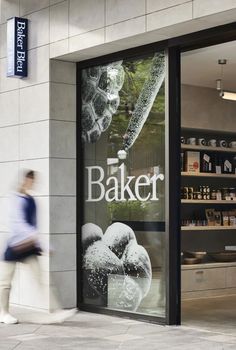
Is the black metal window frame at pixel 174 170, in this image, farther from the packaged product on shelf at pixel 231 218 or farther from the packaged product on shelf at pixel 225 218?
the packaged product on shelf at pixel 231 218

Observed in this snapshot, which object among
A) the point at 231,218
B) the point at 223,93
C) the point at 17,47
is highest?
the point at 17,47

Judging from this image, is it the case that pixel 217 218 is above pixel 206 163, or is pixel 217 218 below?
below

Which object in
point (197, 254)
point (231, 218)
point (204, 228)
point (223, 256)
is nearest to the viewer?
point (197, 254)

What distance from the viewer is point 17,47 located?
10.0 m

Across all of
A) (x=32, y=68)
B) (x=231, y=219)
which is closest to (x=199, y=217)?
(x=231, y=219)

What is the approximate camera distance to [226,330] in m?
8.32

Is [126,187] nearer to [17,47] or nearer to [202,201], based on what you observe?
[17,47]

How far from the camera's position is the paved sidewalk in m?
7.39

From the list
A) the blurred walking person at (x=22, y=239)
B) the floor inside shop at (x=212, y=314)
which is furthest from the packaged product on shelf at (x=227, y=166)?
the blurred walking person at (x=22, y=239)

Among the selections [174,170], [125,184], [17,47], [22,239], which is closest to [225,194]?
[125,184]

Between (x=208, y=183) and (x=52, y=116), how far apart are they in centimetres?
368

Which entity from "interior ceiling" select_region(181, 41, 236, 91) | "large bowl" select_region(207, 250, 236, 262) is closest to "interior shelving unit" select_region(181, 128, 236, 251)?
"large bowl" select_region(207, 250, 236, 262)

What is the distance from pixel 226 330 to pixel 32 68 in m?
4.40

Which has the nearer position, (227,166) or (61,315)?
(61,315)
